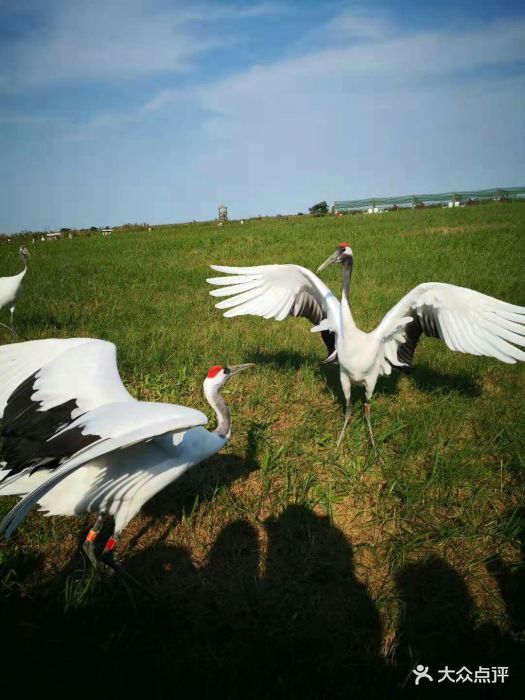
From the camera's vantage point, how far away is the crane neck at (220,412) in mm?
2713

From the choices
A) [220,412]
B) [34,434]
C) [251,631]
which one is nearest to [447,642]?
[251,631]

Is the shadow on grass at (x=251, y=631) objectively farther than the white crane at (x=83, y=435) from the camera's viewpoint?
No

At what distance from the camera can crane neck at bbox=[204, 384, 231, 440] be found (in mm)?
2713

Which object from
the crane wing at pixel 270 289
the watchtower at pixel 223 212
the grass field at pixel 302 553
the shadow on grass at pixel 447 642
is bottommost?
the shadow on grass at pixel 447 642

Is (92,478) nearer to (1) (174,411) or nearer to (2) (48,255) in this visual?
(1) (174,411)

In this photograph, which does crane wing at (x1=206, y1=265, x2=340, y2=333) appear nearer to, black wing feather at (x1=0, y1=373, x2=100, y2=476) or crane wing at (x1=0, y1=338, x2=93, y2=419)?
crane wing at (x1=0, y1=338, x2=93, y2=419)

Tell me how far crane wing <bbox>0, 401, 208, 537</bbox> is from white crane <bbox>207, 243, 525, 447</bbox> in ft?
6.23

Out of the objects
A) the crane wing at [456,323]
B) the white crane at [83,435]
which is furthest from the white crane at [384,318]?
the white crane at [83,435]

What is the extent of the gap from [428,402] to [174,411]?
3164mm

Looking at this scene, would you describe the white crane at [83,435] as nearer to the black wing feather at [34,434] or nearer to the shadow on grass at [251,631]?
the black wing feather at [34,434]

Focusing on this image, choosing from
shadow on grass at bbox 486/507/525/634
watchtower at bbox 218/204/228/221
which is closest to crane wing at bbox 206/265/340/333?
shadow on grass at bbox 486/507/525/634

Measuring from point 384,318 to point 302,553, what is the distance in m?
1.93

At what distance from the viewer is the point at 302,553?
8.46 ft

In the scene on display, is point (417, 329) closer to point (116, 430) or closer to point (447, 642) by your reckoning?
point (447, 642)
